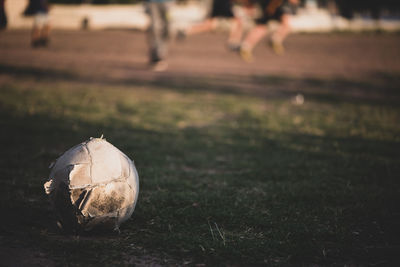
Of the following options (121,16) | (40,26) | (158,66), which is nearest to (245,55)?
(158,66)

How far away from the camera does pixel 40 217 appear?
321cm

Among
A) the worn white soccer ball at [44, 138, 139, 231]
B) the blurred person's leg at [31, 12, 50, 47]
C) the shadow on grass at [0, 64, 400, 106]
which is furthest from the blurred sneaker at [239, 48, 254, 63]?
the worn white soccer ball at [44, 138, 139, 231]

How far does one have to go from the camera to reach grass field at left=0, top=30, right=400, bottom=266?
9.13 feet

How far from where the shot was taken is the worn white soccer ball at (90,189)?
2805 millimetres

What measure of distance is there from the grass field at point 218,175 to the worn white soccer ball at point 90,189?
15cm

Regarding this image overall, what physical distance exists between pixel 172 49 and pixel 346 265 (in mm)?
14534

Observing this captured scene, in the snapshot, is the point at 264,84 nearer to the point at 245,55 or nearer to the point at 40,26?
the point at 245,55

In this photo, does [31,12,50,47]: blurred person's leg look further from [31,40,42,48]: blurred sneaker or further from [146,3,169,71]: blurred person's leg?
[146,3,169,71]: blurred person's leg

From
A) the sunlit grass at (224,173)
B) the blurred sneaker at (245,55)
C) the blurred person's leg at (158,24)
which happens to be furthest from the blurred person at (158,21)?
the blurred sneaker at (245,55)

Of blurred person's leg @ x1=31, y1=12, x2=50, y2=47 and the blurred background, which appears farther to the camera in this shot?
the blurred background

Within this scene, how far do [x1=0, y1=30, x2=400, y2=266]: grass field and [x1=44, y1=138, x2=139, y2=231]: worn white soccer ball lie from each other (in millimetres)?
151

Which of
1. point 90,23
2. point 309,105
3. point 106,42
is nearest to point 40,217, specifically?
point 309,105

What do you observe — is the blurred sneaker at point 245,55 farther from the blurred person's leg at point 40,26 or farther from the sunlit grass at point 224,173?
the blurred person's leg at point 40,26

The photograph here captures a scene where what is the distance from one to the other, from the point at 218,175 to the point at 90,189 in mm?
1864
